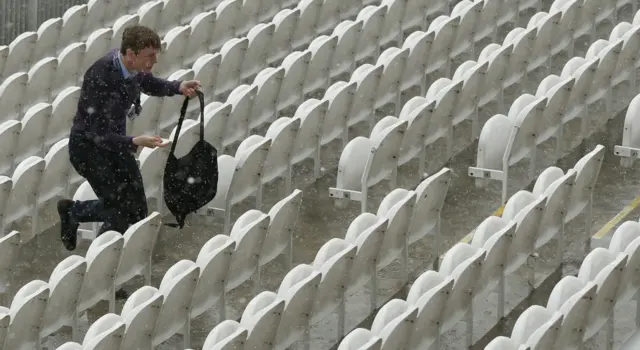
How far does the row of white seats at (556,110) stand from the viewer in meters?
8.89

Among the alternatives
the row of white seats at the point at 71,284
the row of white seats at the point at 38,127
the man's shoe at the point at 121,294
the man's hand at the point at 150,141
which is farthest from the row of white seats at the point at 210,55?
the row of white seats at the point at 71,284

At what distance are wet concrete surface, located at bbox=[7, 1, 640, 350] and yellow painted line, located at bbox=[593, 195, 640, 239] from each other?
0.04m

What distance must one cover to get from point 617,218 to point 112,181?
9.62 feet

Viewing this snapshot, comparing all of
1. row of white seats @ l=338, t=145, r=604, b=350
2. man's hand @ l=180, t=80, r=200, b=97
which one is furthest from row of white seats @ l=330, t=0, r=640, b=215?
man's hand @ l=180, t=80, r=200, b=97

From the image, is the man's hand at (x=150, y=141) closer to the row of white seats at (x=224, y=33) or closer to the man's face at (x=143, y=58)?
the man's face at (x=143, y=58)

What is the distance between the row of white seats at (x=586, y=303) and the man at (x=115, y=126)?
6.96ft

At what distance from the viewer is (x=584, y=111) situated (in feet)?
31.7

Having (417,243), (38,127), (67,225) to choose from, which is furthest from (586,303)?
(38,127)

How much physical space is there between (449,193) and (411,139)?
19.2 inches

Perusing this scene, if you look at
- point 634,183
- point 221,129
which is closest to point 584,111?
point 634,183

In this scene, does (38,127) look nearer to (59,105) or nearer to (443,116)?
(59,105)

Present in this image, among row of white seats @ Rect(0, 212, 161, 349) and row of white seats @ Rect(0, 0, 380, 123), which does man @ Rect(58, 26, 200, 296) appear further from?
row of white seats @ Rect(0, 0, 380, 123)

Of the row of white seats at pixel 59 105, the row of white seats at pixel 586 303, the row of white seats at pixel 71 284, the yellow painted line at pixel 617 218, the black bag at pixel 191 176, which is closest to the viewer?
the row of white seats at pixel 586 303

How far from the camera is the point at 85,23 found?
1144 cm
